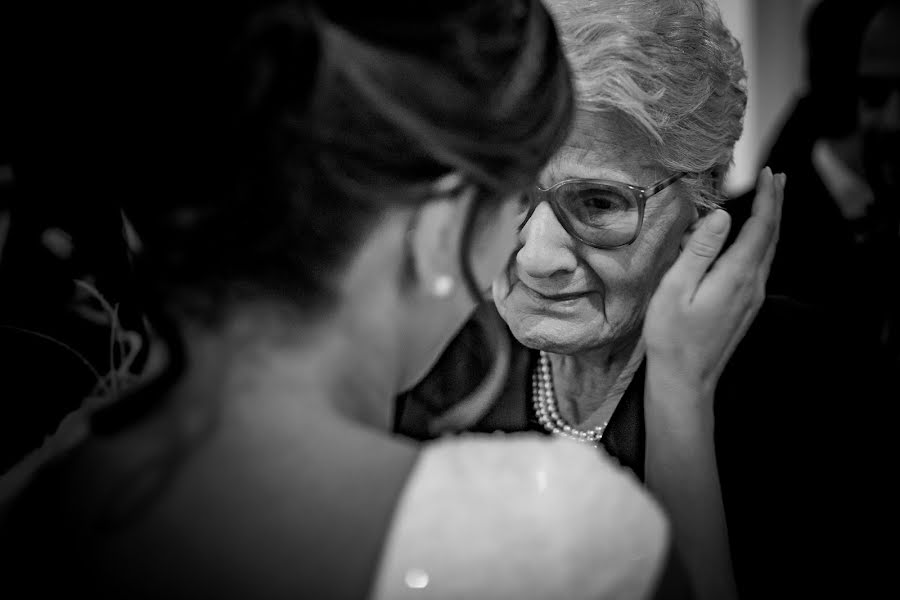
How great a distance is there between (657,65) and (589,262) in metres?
0.36

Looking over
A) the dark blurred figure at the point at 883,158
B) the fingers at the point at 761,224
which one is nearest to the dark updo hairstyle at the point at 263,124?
the fingers at the point at 761,224

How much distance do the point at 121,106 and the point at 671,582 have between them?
67cm

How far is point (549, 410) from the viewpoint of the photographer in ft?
5.99

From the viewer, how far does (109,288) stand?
154 centimetres

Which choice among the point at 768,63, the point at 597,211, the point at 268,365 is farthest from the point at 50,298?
the point at 768,63

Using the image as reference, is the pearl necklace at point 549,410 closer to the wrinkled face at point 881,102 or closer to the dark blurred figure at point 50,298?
the dark blurred figure at point 50,298

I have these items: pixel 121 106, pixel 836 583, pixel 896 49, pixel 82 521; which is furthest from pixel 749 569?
pixel 896 49

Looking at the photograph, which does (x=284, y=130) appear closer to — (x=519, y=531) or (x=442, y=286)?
(x=442, y=286)

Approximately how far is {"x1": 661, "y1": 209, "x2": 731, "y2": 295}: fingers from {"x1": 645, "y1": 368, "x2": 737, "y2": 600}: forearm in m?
0.17

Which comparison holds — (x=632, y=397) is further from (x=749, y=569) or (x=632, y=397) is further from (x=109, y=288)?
(x=109, y=288)

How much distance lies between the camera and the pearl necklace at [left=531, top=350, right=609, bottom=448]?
176 cm

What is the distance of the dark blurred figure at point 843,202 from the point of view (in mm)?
2240

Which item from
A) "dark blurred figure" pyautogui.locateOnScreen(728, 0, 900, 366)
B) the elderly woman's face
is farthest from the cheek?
"dark blurred figure" pyautogui.locateOnScreen(728, 0, 900, 366)

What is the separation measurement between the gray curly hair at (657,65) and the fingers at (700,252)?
4.6 inches
